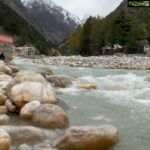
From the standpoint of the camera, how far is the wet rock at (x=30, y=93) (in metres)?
11.8

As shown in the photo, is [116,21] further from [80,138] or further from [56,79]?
[80,138]

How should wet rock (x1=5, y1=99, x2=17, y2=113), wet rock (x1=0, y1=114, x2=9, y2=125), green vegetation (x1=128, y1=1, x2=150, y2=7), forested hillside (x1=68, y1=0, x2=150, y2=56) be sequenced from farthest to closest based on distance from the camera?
forested hillside (x1=68, y1=0, x2=150, y2=56) → green vegetation (x1=128, y1=1, x2=150, y2=7) → wet rock (x1=5, y1=99, x2=17, y2=113) → wet rock (x1=0, y1=114, x2=9, y2=125)

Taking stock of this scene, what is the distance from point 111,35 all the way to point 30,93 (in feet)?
202

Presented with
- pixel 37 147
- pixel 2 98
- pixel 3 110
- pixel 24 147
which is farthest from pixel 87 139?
pixel 2 98

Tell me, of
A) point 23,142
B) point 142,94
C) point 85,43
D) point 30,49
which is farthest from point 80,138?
point 30,49

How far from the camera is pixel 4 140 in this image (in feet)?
27.5

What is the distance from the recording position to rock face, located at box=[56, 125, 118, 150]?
873cm

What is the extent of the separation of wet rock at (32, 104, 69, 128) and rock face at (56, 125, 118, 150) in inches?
52.3

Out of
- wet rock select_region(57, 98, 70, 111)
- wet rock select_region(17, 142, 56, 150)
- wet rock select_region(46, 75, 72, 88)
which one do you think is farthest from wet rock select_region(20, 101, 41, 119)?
wet rock select_region(46, 75, 72, 88)

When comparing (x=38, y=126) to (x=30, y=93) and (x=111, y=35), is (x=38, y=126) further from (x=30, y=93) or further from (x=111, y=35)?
(x=111, y=35)

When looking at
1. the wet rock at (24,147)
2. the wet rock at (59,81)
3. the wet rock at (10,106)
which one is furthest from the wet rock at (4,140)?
the wet rock at (59,81)

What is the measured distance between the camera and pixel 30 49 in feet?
324

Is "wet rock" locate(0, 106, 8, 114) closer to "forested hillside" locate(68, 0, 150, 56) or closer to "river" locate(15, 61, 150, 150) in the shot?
"river" locate(15, 61, 150, 150)

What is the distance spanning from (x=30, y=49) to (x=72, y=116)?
8774 centimetres
